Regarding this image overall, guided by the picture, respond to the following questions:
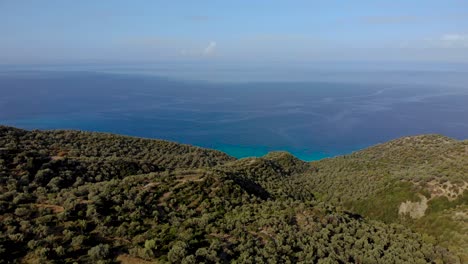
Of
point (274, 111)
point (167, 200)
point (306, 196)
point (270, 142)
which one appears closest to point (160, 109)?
point (274, 111)

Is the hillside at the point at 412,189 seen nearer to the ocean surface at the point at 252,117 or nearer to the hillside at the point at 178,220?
the hillside at the point at 178,220

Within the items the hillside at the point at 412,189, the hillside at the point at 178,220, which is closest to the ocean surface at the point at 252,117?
the hillside at the point at 412,189

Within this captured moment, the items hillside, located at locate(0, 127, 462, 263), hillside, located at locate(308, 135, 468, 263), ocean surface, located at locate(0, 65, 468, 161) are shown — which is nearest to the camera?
hillside, located at locate(0, 127, 462, 263)

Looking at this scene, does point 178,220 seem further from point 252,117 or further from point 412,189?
point 252,117

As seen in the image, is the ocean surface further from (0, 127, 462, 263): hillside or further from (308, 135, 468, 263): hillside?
(0, 127, 462, 263): hillside

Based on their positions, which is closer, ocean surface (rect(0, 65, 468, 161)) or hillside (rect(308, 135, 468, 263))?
hillside (rect(308, 135, 468, 263))

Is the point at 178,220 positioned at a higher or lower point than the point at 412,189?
higher

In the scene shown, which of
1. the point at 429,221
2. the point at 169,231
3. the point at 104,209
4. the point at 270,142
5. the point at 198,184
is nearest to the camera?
the point at 169,231

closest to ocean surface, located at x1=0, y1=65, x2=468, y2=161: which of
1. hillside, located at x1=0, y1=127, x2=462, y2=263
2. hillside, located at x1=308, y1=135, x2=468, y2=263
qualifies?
hillside, located at x1=308, y1=135, x2=468, y2=263

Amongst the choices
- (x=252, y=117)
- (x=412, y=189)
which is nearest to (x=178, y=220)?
(x=412, y=189)

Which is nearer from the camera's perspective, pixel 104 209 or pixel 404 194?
pixel 104 209

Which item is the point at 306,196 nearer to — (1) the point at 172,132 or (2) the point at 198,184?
(2) the point at 198,184
